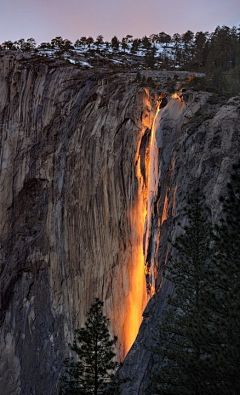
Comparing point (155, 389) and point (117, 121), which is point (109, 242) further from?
point (155, 389)

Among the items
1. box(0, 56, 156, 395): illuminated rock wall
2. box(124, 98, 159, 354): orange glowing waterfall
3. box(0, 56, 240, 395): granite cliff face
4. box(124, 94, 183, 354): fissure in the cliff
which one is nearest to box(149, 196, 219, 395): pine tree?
box(0, 56, 240, 395): granite cliff face

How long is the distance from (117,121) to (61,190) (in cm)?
659

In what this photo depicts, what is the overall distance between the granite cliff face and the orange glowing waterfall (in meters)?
0.06

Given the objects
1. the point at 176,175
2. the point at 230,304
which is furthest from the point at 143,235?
the point at 230,304

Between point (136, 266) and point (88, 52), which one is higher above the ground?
point (88, 52)

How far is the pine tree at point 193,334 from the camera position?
12859mm

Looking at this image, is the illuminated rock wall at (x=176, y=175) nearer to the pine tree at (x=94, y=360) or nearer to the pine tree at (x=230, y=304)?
the pine tree at (x=94, y=360)

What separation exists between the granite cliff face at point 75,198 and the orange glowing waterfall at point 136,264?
2.5 inches

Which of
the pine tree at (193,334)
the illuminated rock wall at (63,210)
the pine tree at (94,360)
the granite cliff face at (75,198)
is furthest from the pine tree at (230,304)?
the illuminated rock wall at (63,210)

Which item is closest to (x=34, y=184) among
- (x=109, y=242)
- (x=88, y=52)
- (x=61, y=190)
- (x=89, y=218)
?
(x=61, y=190)

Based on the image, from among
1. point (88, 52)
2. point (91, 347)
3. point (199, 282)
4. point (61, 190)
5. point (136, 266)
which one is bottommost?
point (91, 347)

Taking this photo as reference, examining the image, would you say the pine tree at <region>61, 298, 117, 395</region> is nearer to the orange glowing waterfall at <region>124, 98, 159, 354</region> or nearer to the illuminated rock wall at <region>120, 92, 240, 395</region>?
the illuminated rock wall at <region>120, 92, 240, 395</region>

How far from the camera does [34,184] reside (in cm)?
3962

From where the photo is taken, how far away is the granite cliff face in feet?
87.7
